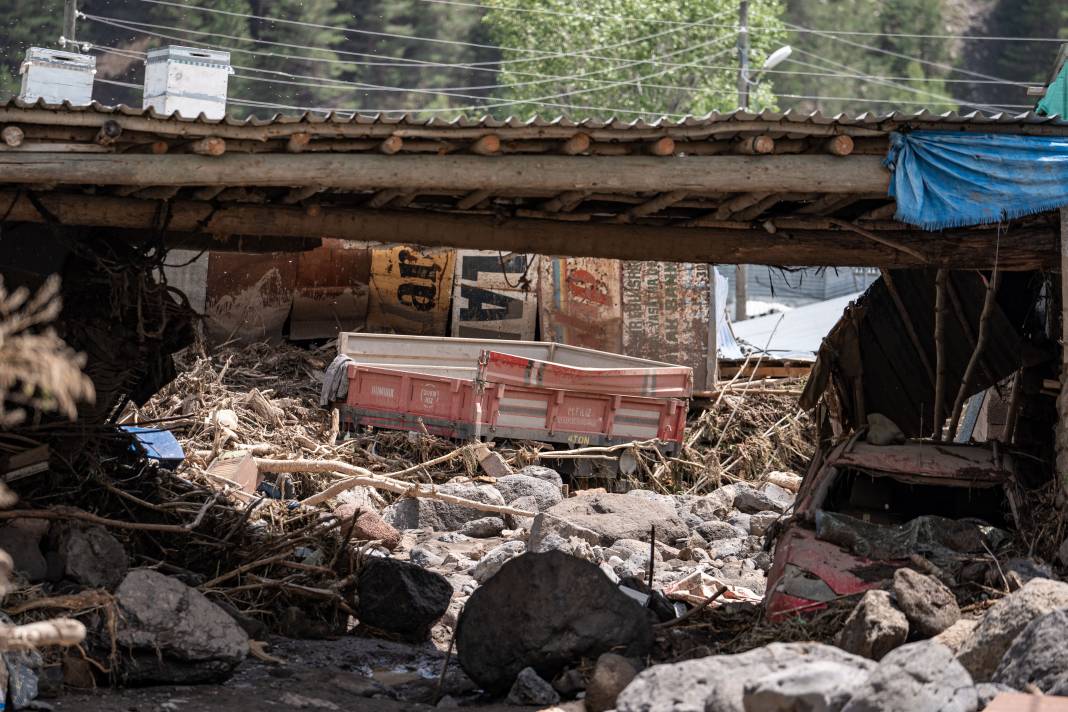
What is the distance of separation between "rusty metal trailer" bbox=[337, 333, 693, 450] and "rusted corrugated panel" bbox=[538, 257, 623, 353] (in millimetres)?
1715

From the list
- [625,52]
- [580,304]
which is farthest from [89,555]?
[625,52]

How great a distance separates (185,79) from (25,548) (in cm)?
1492

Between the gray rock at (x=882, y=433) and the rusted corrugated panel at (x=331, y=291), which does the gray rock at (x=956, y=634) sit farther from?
the rusted corrugated panel at (x=331, y=291)

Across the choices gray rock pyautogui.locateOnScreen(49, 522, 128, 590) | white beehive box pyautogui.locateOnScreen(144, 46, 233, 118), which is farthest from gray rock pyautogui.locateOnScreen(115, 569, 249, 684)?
white beehive box pyautogui.locateOnScreen(144, 46, 233, 118)

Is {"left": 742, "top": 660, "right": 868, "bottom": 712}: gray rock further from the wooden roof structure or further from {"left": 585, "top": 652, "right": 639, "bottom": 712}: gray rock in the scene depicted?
the wooden roof structure

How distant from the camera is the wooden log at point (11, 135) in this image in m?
8.16

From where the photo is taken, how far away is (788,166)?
8.86 metres

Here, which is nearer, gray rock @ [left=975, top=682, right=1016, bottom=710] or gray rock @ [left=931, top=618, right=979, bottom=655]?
gray rock @ [left=975, top=682, right=1016, bottom=710]

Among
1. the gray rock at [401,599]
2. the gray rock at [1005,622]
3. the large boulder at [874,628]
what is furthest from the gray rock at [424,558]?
the gray rock at [1005,622]

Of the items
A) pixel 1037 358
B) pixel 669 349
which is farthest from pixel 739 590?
pixel 669 349

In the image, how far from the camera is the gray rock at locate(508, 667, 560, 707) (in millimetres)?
8102

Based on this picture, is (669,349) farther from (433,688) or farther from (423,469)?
(433,688)

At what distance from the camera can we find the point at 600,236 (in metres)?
10.0

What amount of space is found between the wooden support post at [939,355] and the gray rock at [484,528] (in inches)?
189
